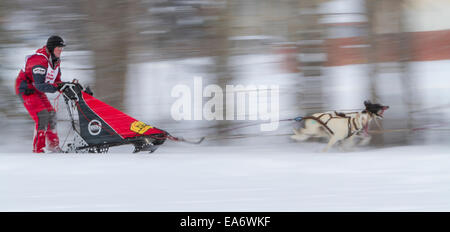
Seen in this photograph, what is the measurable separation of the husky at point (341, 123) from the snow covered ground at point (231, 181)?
175mm

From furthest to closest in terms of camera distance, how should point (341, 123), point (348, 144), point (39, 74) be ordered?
point (348, 144)
point (341, 123)
point (39, 74)

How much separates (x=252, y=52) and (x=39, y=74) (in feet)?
6.60

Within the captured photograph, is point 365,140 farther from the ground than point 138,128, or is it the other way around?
point 138,128


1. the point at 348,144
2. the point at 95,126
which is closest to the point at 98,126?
the point at 95,126

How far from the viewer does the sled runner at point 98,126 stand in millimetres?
4171

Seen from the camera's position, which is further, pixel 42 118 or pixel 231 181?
pixel 42 118

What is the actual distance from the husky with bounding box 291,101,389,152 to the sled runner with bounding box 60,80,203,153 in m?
1.46

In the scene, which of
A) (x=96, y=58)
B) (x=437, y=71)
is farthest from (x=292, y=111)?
(x=96, y=58)

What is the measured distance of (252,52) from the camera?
465 cm

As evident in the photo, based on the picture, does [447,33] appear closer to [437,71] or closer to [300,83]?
[437,71]

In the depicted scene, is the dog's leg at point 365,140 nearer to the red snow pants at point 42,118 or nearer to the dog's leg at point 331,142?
the dog's leg at point 331,142

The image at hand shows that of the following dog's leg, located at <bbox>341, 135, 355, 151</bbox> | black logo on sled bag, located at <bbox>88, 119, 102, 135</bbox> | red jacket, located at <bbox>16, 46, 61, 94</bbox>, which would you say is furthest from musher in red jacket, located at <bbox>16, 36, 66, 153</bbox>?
dog's leg, located at <bbox>341, 135, 355, 151</bbox>

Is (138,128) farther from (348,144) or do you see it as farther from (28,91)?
(348,144)

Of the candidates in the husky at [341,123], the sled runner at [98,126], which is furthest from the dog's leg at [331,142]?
the sled runner at [98,126]
